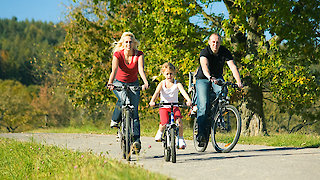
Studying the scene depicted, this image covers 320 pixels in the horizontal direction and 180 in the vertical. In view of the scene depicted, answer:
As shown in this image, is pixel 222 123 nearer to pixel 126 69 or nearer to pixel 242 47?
pixel 126 69

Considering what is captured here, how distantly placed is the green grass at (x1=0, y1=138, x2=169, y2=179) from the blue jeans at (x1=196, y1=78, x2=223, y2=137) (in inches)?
72.0

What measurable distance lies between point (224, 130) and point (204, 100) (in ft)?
2.06

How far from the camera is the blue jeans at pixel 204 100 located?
24.4ft

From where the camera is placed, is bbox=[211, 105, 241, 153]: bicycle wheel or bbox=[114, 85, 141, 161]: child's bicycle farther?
bbox=[211, 105, 241, 153]: bicycle wheel

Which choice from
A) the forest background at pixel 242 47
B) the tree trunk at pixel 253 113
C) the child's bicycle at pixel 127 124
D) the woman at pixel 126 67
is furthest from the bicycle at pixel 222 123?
the tree trunk at pixel 253 113

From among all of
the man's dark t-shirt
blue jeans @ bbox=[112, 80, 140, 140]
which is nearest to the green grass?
blue jeans @ bbox=[112, 80, 140, 140]

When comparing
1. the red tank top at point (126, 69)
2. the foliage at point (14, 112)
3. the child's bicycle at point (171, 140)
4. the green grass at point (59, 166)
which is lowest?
the green grass at point (59, 166)

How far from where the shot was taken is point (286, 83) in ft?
45.0

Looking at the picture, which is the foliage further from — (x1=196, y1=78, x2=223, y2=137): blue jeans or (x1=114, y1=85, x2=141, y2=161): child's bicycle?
(x1=114, y1=85, x2=141, y2=161): child's bicycle

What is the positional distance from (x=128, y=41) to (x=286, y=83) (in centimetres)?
823

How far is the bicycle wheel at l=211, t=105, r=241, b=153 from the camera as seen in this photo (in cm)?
729

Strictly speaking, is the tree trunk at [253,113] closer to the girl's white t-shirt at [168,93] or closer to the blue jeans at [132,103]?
the girl's white t-shirt at [168,93]

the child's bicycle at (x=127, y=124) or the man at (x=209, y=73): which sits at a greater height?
the man at (x=209, y=73)

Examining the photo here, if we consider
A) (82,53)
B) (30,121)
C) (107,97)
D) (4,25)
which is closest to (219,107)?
(107,97)
